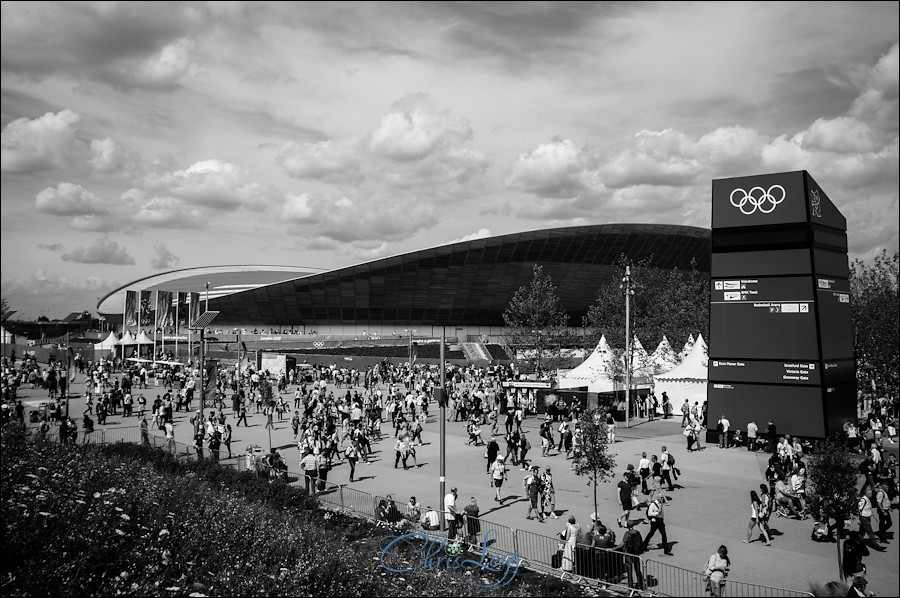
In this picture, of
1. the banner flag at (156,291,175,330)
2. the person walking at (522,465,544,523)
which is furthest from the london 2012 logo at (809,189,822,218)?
the banner flag at (156,291,175,330)

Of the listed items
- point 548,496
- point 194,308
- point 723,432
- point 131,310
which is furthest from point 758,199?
point 131,310

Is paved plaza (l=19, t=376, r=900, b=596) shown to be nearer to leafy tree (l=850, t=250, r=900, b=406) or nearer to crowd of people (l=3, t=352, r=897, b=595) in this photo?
crowd of people (l=3, t=352, r=897, b=595)

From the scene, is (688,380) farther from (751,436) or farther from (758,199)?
(758,199)

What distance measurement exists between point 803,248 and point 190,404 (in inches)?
1178

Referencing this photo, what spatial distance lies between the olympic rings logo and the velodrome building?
46.6m

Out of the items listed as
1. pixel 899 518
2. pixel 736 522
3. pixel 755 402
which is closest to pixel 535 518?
pixel 736 522

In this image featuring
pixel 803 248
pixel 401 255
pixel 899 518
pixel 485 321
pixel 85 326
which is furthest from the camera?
pixel 85 326

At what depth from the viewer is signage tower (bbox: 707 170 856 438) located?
25.9m

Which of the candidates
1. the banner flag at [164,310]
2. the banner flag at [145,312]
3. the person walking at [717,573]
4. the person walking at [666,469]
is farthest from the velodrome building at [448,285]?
the person walking at [717,573]

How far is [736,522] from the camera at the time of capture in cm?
1584

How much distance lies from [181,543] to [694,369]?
27.3 meters

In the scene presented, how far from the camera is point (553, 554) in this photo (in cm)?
1343

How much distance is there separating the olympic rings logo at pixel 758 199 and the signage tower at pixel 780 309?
4 centimetres

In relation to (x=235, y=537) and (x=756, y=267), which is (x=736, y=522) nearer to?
(x=235, y=537)
